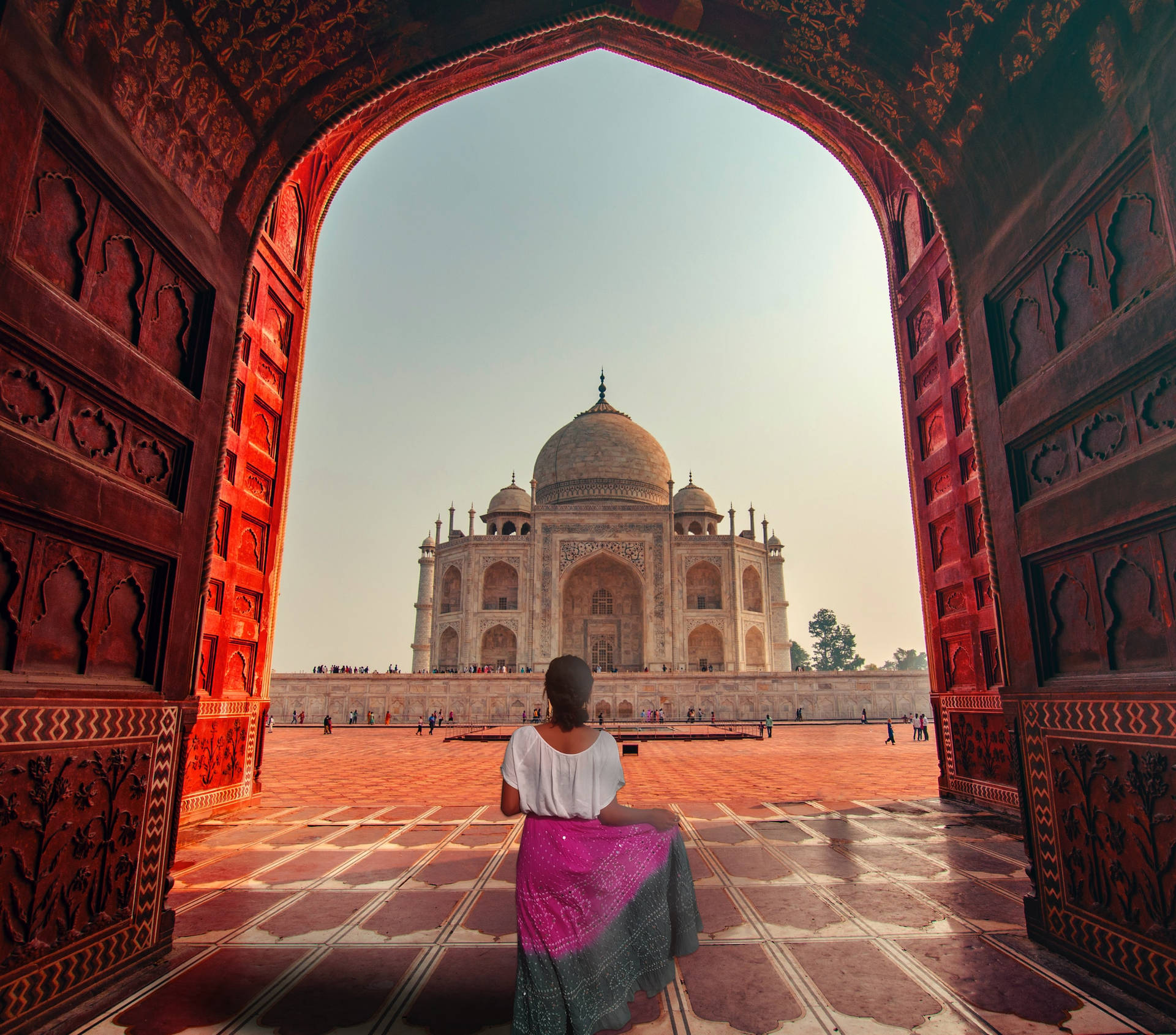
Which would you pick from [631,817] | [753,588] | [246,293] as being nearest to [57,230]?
[246,293]

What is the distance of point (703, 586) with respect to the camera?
A: 32812 millimetres

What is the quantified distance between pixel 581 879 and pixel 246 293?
338 cm

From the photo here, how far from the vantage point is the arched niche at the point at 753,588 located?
3325cm

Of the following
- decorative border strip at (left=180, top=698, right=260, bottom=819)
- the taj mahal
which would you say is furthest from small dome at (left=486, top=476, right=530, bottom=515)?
decorative border strip at (left=180, top=698, right=260, bottom=819)

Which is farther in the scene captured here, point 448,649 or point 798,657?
point 798,657

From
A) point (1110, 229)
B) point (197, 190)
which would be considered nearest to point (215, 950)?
point (197, 190)

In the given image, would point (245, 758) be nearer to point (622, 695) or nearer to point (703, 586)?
point (622, 695)

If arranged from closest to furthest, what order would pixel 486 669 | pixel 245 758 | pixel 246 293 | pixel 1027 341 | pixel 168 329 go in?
pixel 168 329 → pixel 1027 341 → pixel 246 293 → pixel 245 758 → pixel 486 669

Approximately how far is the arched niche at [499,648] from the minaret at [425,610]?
9.66 feet

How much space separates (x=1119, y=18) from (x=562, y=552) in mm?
28768

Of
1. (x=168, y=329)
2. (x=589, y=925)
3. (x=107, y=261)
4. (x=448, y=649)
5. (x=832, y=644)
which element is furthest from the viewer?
(x=832, y=644)

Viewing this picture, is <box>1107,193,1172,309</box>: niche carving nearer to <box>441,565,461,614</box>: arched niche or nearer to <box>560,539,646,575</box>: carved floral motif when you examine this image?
<box>560,539,646,575</box>: carved floral motif

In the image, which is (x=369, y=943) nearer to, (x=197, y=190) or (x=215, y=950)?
(x=215, y=950)

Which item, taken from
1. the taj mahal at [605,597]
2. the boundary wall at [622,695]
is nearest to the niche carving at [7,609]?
the boundary wall at [622,695]
